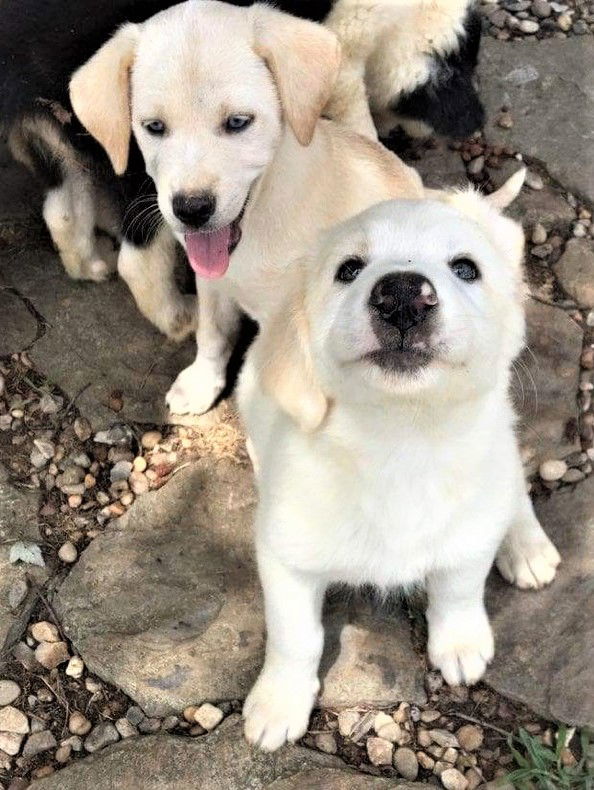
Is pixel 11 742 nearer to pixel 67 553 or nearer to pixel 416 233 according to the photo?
pixel 67 553

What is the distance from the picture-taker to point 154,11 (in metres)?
2.51

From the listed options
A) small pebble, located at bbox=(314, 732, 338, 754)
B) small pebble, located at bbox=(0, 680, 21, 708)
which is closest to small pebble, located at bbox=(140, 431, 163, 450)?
small pebble, located at bbox=(0, 680, 21, 708)

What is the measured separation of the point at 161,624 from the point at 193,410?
2.17 ft

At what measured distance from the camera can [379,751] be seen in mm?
2227

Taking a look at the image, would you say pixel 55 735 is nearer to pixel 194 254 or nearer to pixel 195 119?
pixel 194 254

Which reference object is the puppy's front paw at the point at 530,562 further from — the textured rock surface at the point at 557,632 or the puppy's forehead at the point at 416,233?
the puppy's forehead at the point at 416,233

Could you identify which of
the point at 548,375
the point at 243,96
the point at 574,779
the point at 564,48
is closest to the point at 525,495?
the point at 548,375

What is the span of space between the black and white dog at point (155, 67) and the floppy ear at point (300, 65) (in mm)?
224

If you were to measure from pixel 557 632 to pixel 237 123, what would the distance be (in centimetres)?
138

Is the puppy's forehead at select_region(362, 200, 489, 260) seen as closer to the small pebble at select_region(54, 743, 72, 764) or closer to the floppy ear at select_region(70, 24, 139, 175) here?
the floppy ear at select_region(70, 24, 139, 175)

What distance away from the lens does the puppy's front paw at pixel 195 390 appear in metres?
2.81

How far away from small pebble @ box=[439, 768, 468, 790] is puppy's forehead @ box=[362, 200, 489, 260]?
3.87ft

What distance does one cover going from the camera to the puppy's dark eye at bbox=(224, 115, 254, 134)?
214 centimetres

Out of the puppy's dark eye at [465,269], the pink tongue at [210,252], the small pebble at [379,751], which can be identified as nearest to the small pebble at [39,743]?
the small pebble at [379,751]
